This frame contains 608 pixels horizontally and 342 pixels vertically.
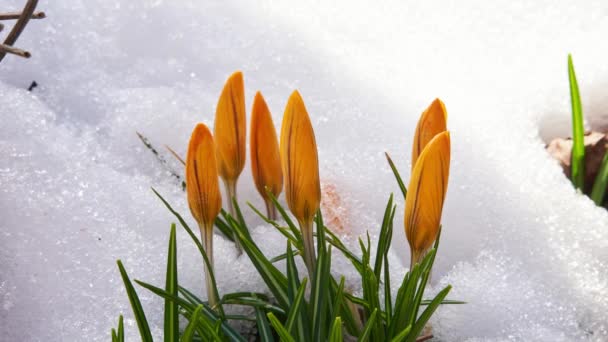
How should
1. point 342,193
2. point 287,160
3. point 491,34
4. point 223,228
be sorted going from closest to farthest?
1. point 287,160
2. point 223,228
3. point 342,193
4. point 491,34

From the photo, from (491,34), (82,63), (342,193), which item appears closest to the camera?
(342,193)

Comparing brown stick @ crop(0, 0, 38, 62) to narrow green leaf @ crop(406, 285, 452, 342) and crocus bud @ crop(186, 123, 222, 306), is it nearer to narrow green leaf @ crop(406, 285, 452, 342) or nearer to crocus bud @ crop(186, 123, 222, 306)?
crocus bud @ crop(186, 123, 222, 306)

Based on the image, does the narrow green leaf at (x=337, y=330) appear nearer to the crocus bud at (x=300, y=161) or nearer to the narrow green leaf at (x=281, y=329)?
the narrow green leaf at (x=281, y=329)

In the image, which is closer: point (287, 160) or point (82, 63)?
point (287, 160)

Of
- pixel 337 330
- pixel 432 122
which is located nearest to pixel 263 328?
pixel 337 330

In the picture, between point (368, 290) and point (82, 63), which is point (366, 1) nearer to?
point (82, 63)

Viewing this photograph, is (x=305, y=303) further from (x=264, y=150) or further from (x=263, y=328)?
(x=264, y=150)

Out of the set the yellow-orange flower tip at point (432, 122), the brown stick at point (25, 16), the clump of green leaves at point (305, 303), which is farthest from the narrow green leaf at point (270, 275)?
the brown stick at point (25, 16)

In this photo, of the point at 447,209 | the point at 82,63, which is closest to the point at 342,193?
the point at 447,209
